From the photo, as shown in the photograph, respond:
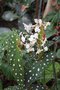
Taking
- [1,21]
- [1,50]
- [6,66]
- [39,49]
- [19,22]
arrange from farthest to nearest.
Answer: [1,21], [19,22], [6,66], [1,50], [39,49]

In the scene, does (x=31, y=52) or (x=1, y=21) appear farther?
(x=1, y=21)

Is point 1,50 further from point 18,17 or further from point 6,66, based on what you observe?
point 18,17

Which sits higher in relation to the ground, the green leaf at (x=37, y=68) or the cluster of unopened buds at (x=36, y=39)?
the cluster of unopened buds at (x=36, y=39)

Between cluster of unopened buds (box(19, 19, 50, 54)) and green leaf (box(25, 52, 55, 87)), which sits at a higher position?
cluster of unopened buds (box(19, 19, 50, 54))

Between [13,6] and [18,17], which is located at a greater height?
[13,6]

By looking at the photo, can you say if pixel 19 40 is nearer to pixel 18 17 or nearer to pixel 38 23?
pixel 38 23

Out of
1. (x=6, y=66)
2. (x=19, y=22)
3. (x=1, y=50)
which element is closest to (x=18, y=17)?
(x=19, y=22)

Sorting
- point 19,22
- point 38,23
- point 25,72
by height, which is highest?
point 19,22

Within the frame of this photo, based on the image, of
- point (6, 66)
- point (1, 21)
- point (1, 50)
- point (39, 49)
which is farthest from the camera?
point (1, 21)
